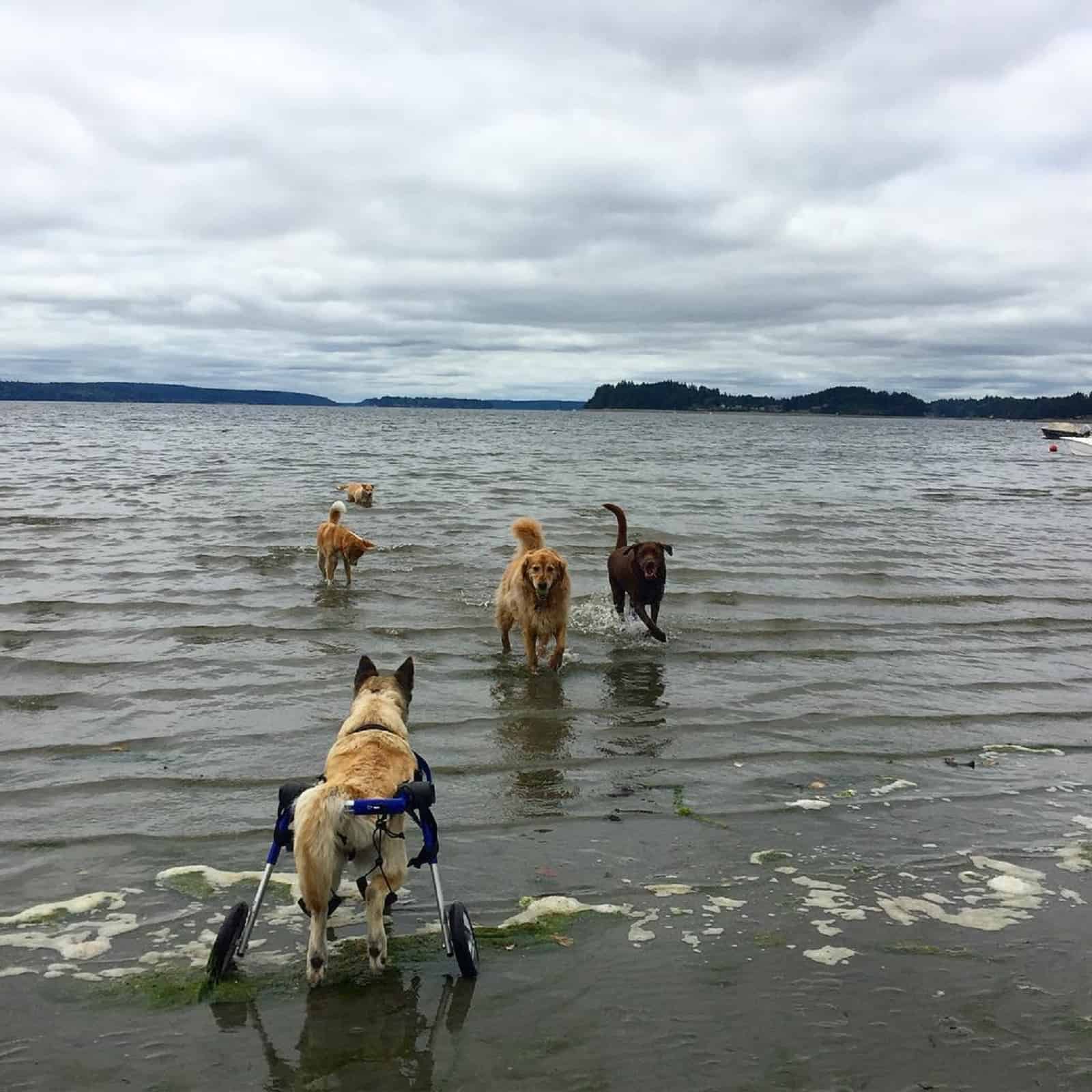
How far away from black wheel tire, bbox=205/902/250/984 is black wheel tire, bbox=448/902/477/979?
0.91 meters

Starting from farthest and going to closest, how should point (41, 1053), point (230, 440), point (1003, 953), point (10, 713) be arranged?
point (230, 440), point (10, 713), point (1003, 953), point (41, 1053)

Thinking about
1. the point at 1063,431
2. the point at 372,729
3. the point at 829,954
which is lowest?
the point at 829,954

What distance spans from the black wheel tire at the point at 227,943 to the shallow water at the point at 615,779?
0.28 meters

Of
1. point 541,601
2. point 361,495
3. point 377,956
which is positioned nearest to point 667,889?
point 377,956

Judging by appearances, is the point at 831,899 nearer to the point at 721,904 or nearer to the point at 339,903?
the point at 721,904

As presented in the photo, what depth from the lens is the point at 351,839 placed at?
371cm

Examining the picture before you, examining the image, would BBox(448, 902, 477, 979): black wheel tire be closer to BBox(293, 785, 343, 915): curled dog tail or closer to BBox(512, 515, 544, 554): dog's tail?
BBox(293, 785, 343, 915): curled dog tail

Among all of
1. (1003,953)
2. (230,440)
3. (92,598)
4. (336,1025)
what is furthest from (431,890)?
(230,440)

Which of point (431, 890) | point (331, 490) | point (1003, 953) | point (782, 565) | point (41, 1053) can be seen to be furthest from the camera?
point (331, 490)

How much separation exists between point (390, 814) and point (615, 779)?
2.95 m

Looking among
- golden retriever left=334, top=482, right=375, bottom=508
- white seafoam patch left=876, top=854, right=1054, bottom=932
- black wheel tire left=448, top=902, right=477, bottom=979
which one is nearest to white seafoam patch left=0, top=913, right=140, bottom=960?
black wheel tire left=448, top=902, right=477, bottom=979

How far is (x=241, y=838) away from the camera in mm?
5316

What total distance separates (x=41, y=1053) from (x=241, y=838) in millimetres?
1970

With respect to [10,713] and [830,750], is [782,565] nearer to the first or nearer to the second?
[830,750]
